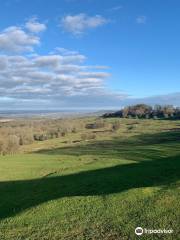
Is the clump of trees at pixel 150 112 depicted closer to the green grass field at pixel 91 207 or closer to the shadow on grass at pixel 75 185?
the shadow on grass at pixel 75 185

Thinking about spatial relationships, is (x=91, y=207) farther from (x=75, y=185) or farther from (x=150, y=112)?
(x=150, y=112)

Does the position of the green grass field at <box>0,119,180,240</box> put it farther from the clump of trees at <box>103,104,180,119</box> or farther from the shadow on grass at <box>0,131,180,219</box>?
the clump of trees at <box>103,104,180,119</box>

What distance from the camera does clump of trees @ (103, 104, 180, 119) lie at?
157m

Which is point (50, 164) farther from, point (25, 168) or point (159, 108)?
point (159, 108)

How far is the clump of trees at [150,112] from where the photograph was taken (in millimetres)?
157125

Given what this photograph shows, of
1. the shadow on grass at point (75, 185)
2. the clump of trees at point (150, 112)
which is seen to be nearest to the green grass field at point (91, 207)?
the shadow on grass at point (75, 185)

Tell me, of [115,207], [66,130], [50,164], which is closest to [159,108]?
[66,130]

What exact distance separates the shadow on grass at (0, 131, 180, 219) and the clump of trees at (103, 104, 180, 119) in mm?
121999

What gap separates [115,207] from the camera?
19609 millimetres

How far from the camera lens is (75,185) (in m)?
28.4

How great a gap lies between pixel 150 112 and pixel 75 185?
459ft

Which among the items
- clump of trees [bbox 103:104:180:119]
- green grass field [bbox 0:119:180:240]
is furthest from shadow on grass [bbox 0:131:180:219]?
clump of trees [bbox 103:104:180:119]

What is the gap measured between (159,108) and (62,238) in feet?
503

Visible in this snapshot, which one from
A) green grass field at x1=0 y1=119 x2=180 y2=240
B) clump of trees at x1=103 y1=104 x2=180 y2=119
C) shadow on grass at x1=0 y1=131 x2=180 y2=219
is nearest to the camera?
green grass field at x1=0 y1=119 x2=180 y2=240
